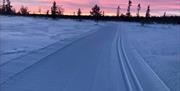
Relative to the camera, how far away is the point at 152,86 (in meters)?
10.1

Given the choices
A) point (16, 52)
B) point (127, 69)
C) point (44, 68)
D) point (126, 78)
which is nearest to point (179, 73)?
point (127, 69)

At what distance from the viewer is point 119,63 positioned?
1411 centimetres

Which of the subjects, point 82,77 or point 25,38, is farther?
point 25,38

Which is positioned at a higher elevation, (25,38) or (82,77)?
(82,77)

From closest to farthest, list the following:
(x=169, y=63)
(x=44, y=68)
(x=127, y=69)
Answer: (x=44, y=68)
(x=127, y=69)
(x=169, y=63)

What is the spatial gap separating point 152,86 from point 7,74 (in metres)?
4.15

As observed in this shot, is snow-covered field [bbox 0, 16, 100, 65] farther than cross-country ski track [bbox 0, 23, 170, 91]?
Yes

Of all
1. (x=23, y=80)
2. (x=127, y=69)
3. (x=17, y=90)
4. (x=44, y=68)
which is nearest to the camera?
(x=17, y=90)

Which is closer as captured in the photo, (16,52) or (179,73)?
(179,73)

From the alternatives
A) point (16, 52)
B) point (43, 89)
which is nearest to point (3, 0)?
point (16, 52)

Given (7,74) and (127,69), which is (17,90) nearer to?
(7,74)

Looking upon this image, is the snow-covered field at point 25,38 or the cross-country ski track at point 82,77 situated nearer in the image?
the cross-country ski track at point 82,77

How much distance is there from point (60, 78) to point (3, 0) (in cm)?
11632

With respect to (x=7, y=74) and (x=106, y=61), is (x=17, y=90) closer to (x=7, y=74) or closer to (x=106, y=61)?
(x=7, y=74)
